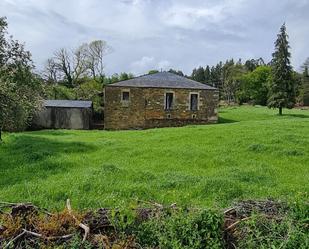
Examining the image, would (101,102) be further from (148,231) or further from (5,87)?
(148,231)

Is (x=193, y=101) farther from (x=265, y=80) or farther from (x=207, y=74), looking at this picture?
(x=207, y=74)

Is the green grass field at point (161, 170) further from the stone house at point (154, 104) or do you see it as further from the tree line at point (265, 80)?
the tree line at point (265, 80)

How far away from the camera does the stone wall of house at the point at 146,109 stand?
34.6m

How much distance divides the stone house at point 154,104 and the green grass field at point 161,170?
1721 centimetres

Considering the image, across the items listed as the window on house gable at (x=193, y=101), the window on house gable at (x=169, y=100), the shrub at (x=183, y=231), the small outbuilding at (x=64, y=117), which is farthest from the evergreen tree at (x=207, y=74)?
the shrub at (x=183, y=231)

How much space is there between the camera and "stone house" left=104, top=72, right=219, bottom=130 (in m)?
34.6

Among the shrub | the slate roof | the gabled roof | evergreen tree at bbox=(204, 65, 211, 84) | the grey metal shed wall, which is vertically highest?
evergreen tree at bbox=(204, 65, 211, 84)

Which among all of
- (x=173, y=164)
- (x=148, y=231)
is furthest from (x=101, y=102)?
(x=148, y=231)

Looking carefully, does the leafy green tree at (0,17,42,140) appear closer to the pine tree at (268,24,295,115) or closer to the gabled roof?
the gabled roof

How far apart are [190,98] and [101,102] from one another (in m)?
12.2

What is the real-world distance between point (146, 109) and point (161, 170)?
2348 centimetres

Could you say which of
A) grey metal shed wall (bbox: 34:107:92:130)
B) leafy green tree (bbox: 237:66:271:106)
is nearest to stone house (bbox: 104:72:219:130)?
grey metal shed wall (bbox: 34:107:92:130)

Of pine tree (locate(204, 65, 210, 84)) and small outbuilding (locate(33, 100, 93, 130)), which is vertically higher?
pine tree (locate(204, 65, 210, 84))

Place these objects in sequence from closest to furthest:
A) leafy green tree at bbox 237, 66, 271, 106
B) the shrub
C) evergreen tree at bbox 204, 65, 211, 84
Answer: the shrub
leafy green tree at bbox 237, 66, 271, 106
evergreen tree at bbox 204, 65, 211, 84
